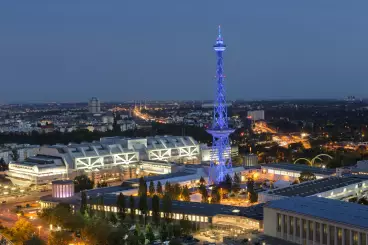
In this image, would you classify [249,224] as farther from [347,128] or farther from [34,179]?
[347,128]

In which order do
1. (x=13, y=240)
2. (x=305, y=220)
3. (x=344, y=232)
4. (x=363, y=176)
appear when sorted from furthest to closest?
(x=363, y=176)
(x=13, y=240)
(x=305, y=220)
(x=344, y=232)

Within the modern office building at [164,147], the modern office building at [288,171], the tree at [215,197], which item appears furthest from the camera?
the modern office building at [164,147]

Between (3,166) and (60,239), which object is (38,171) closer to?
(3,166)

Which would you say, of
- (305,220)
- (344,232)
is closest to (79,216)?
(305,220)

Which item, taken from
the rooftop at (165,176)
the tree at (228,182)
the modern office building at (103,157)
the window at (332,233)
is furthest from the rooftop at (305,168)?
the window at (332,233)

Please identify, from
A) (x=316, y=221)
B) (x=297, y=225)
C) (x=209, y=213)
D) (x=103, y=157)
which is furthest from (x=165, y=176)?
(x=316, y=221)

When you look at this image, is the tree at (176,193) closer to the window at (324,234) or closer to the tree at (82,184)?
the tree at (82,184)

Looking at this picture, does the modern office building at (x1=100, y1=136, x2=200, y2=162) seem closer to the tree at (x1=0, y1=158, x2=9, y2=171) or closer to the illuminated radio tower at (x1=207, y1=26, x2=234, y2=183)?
the tree at (x1=0, y1=158, x2=9, y2=171)

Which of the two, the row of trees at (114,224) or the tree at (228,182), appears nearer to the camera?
the row of trees at (114,224)
